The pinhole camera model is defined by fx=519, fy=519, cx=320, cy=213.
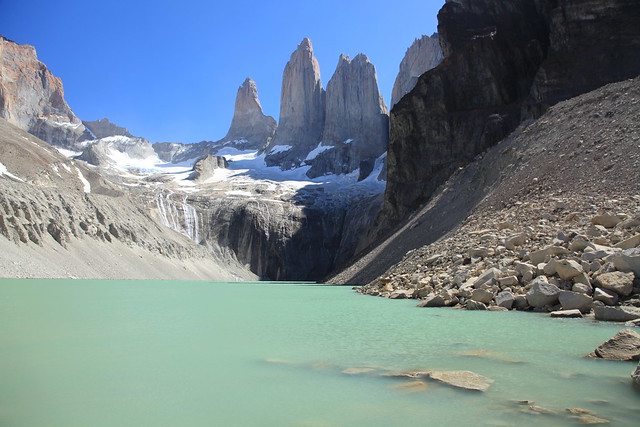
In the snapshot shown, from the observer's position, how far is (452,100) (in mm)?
45719

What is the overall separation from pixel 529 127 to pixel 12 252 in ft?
113

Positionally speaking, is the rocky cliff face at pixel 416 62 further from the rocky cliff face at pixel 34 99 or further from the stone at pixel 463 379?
the rocky cliff face at pixel 34 99

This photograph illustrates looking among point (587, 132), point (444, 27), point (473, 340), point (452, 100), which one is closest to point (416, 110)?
point (452, 100)

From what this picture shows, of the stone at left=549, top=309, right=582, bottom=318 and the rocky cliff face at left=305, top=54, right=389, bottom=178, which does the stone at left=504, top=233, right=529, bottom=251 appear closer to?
the stone at left=549, top=309, right=582, bottom=318

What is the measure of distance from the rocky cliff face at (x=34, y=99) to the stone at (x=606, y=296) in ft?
496

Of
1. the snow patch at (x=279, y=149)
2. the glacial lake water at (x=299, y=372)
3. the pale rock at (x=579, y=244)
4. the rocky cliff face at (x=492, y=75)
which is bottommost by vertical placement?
the glacial lake water at (x=299, y=372)

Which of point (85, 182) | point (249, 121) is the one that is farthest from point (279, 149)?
point (85, 182)

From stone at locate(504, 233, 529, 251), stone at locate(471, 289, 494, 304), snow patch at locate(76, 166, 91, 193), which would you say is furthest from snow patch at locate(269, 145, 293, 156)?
stone at locate(471, 289, 494, 304)

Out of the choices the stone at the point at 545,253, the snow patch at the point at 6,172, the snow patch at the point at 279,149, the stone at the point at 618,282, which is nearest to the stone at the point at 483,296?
the stone at the point at 545,253

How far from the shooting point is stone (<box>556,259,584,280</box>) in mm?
11391

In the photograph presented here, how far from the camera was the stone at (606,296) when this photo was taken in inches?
416

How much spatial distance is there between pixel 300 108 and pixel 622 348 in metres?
135

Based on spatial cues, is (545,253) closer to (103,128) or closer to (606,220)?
(606,220)

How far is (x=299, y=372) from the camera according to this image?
618 centimetres
